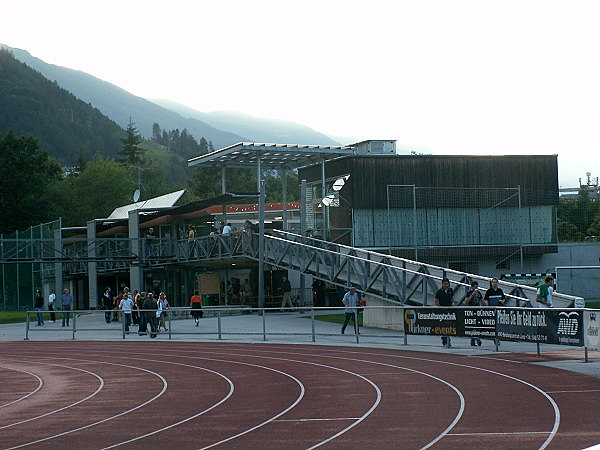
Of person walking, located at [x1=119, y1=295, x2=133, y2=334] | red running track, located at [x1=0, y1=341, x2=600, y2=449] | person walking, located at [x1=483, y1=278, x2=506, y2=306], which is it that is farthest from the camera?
person walking, located at [x1=119, y1=295, x2=133, y2=334]

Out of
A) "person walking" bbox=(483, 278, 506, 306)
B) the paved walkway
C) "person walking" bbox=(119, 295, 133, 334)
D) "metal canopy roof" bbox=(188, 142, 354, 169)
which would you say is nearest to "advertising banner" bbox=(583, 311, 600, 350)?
the paved walkway

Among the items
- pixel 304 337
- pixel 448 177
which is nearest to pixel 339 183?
pixel 448 177

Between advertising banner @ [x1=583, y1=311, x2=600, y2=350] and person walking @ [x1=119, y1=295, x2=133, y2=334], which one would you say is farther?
person walking @ [x1=119, y1=295, x2=133, y2=334]

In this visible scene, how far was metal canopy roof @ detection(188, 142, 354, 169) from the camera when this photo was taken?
129 ft

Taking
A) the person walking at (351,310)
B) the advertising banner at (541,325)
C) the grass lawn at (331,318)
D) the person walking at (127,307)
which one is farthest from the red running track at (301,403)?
the person walking at (127,307)

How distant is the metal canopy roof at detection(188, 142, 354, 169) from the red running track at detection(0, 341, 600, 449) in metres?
17.2

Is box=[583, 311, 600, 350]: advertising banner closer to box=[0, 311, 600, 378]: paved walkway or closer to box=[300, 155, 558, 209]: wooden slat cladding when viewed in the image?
box=[0, 311, 600, 378]: paved walkway

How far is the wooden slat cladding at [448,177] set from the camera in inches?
1683

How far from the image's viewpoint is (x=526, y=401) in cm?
1341

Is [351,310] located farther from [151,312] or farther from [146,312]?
[146,312]

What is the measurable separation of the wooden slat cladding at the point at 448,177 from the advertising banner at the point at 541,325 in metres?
21.0

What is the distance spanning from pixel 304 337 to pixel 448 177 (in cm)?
1852

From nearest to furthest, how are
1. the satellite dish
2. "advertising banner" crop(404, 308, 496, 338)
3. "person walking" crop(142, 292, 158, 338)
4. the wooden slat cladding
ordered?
"advertising banner" crop(404, 308, 496, 338)
"person walking" crop(142, 292, 158, 338)
the wooden slat cladding
the satellite dish

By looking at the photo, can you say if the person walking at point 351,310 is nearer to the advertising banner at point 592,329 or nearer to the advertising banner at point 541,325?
the advertising banner at point 541,325
